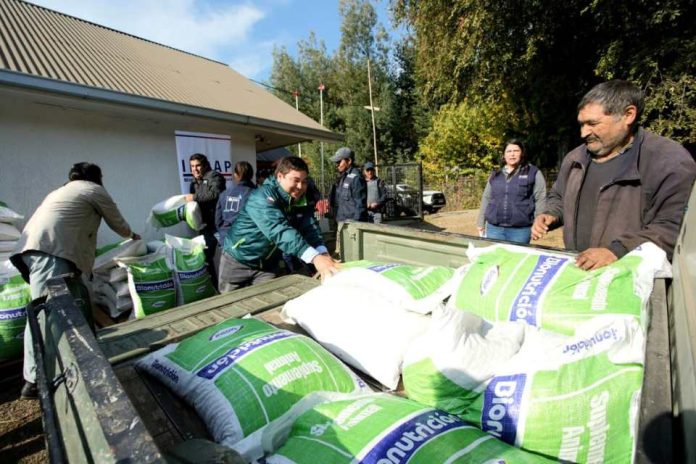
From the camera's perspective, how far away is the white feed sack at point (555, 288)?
129 centimetres

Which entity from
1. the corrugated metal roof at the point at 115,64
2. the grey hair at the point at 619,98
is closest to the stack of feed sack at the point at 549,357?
the grey hair at the point at 619,98

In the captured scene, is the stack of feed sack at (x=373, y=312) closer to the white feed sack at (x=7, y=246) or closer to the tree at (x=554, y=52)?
the white feed sack at (x=7, y=246)

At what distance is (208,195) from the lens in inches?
176

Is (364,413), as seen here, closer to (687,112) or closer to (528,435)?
(528,435)

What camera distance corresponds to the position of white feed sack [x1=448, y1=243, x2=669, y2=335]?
1285 millimetres

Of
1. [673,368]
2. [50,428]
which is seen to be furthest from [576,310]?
[50,428]

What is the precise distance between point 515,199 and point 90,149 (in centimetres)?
489

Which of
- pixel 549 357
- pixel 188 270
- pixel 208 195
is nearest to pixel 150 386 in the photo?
pixel 549 357

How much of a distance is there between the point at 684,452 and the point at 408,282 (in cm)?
113

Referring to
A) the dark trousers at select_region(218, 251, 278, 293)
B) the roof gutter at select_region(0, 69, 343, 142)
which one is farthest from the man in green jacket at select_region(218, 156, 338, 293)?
the roof gutter at select_region(0, 69, 343, 142)

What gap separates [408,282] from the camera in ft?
5.85

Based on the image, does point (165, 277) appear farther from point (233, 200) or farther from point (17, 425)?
point (17, 425)

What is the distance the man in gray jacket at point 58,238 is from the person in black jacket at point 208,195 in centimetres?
149

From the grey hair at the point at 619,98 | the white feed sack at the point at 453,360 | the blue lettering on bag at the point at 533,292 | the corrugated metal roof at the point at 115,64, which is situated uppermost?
the corrugated metal roof at the point at 115,64
